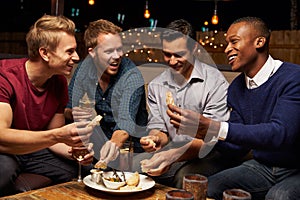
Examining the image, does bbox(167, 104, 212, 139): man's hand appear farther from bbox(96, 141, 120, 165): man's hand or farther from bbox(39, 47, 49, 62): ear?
bbox(39, 47, 49, 62): ear

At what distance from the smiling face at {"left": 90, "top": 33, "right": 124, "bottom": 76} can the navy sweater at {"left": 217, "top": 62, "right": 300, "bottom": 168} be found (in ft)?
2.38

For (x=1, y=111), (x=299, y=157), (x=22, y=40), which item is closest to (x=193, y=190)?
(x=299, y=157)

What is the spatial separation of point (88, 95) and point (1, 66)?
23.8 inches

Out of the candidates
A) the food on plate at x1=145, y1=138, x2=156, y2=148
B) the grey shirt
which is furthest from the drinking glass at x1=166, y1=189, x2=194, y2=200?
the grey shirt

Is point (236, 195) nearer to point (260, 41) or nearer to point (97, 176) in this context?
point (97, 176)

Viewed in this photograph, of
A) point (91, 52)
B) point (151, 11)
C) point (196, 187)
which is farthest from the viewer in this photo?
point (151, 11)

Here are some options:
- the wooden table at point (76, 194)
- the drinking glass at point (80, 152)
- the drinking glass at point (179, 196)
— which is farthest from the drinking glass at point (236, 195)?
the drinking glass at point (80, 152)

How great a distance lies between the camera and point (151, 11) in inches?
460

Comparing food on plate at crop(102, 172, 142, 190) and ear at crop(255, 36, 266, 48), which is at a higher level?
ear at crop(255, 36, 266, 48)

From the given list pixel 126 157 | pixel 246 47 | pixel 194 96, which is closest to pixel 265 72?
pixel 246 47

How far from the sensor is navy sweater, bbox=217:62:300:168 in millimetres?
1932

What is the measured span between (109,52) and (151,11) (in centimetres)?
939

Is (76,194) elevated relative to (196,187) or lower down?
lower down

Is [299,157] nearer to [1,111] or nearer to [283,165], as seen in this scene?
[283,165]
